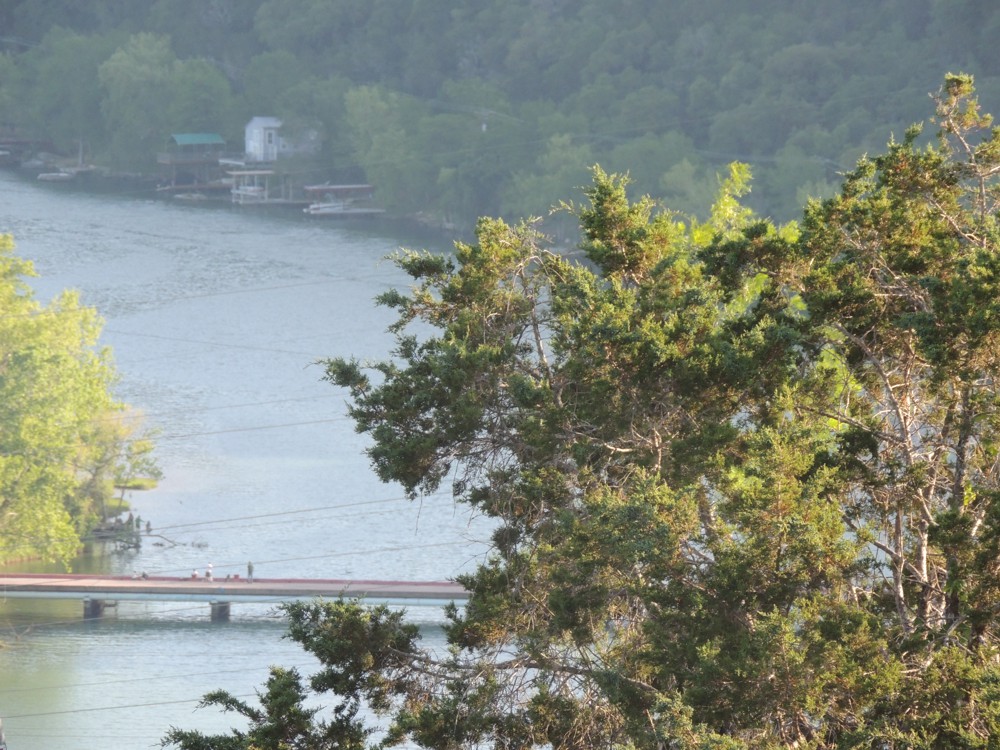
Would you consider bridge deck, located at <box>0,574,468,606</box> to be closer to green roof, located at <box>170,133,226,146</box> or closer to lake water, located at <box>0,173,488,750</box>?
lake water, located at <box>0,173,488,750</box>

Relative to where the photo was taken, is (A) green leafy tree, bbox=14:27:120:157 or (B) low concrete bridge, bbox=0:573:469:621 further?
(A) green leafy tree, bbox=14:27:120:157

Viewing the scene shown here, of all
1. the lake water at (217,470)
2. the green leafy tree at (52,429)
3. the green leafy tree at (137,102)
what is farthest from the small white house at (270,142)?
the green leafy tree at (52,429)

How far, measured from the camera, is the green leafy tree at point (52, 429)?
58.2ft

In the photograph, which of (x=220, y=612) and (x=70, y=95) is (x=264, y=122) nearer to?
(x=70, y=95)

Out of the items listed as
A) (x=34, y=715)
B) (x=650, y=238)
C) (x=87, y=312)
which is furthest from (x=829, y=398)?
(x=87, y=312)

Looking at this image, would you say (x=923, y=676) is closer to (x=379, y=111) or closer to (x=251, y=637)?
(x=251, y=637)

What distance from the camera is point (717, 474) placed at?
5660 millimetres

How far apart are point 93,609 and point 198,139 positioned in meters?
26.7

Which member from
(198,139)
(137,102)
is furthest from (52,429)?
(137,102)

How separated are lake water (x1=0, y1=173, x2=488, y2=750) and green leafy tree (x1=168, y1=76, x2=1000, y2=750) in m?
1.54

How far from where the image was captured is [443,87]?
41562 mm

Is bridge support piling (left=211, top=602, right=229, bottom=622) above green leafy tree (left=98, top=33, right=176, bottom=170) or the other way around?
the other way around

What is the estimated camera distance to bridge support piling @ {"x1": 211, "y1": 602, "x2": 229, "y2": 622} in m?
17.7

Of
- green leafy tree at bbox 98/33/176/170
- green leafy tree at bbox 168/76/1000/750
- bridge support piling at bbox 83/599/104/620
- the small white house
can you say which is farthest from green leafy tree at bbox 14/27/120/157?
green leafy tree at bbox 168/76/1000/750
